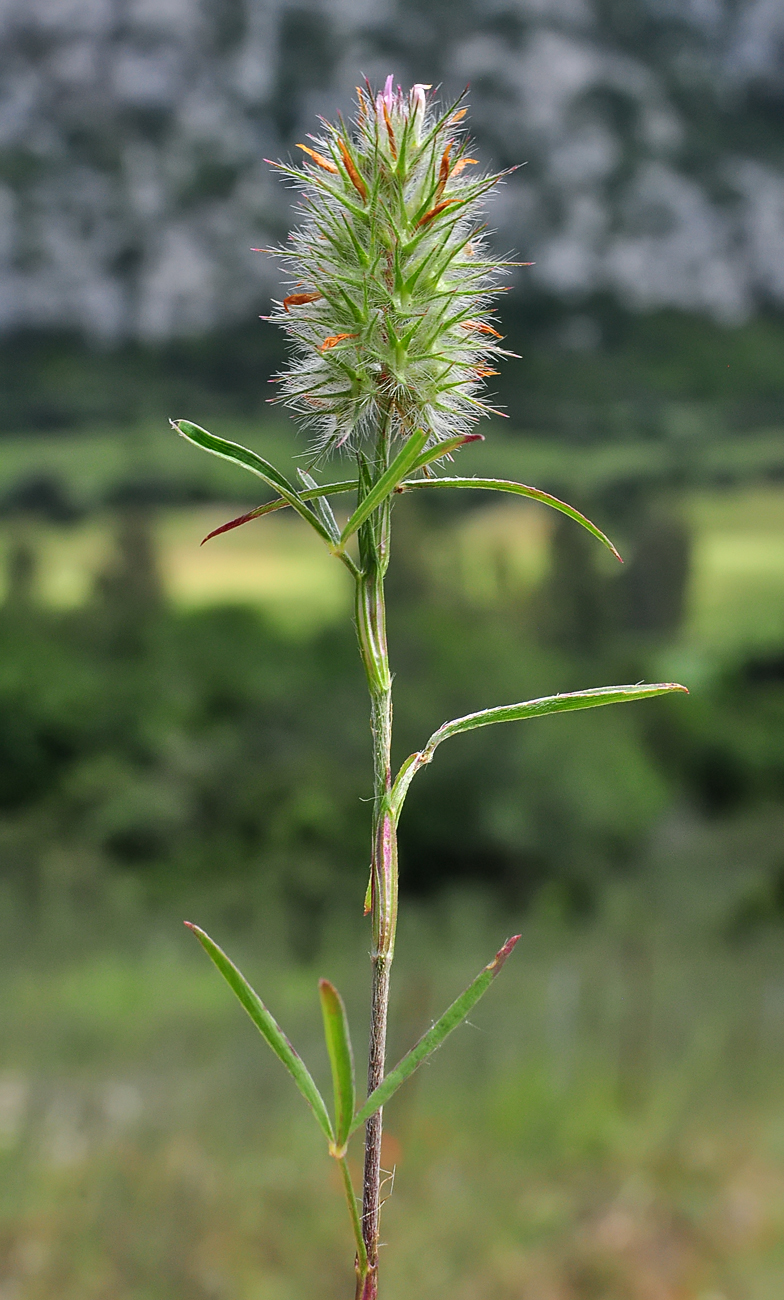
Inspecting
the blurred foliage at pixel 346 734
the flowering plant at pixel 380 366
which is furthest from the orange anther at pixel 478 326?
the blurred foliage at pixel 346 734

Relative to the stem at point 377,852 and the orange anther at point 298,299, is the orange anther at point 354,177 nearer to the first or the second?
the orange anther at point 298,299

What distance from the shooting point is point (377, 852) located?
705 millimetres

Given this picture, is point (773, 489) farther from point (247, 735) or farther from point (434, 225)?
point (434, 225)

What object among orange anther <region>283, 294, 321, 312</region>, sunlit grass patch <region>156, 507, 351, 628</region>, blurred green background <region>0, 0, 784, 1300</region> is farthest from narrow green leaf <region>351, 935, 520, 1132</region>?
sunlit grass patch <region>156, 507, 351, 628</region>

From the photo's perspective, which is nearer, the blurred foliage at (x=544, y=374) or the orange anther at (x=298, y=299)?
the orange anther at (x=298, y=299)

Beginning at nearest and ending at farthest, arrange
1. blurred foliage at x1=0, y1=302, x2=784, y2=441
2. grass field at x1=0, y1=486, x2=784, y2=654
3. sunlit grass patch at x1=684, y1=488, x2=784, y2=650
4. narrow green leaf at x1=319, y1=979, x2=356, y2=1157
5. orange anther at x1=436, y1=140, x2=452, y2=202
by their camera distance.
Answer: narrow green leaf at x1=319, y1=979, x2=356, y2=1157, orange anther at x1=436, y1=140, x2=452, y2=202, grass field at x1=0, y1=486, x2=784, y2=654, sunlit grass patch at x1=684, y1=488, x2=784, y2=650, blurred foliage at x1=0, y1=302, x2=784, y2=441

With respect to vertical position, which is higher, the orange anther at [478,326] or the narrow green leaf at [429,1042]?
the orange anther at [478,326]

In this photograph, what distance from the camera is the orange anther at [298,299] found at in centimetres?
80

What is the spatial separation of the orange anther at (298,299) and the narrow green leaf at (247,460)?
0.40 feet

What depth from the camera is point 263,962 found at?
11.0 meters

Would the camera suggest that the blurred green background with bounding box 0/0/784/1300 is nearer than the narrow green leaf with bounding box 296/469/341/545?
No

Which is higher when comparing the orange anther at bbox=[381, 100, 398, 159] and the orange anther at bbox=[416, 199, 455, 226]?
the orange anther at bbox=[381, 100, 398, 159]

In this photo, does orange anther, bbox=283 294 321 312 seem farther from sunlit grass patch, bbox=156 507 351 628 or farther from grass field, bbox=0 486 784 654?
sunlit grass patch, bbox=156 507 351 628

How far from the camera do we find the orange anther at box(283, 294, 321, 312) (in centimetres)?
80
